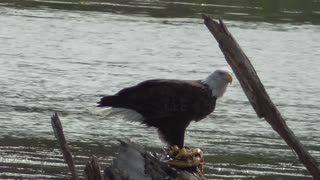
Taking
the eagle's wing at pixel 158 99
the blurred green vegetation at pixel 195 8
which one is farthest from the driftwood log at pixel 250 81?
the blurred green vegetation at pixel 195 8

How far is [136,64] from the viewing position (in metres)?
20.7

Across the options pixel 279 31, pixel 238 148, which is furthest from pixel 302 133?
pixel 279 31

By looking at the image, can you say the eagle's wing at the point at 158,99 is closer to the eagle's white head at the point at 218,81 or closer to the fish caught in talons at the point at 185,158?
the eagle's white head at the point at 218,81

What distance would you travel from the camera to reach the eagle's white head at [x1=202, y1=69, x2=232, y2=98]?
8281 millimetres

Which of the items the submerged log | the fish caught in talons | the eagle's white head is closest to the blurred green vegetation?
the eagle's white head

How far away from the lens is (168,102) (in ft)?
26.9

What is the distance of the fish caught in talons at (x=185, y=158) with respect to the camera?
7477mm

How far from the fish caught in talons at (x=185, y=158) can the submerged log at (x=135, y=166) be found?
622 mm

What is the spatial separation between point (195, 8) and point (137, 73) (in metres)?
12.8

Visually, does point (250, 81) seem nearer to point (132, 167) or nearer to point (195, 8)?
point (132, 167)

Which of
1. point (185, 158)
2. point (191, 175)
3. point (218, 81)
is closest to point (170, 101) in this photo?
point (218, 81)

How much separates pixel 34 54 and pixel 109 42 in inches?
129

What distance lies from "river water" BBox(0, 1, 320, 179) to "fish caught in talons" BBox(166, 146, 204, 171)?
3.47 m

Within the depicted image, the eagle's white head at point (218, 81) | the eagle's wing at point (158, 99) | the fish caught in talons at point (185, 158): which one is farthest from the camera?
the eagle's white head at point (218, 81)
